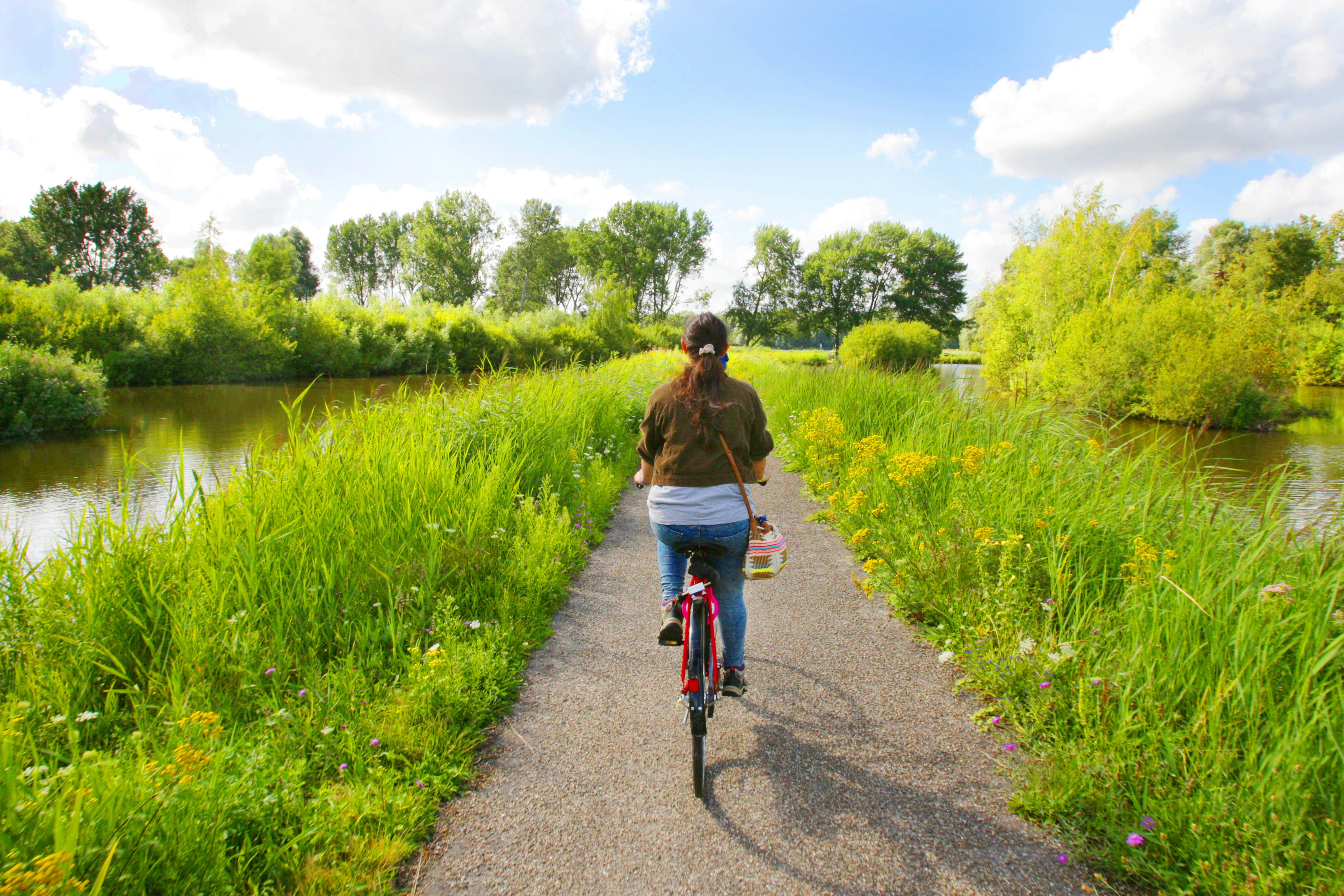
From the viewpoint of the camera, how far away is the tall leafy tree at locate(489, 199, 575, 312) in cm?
7325

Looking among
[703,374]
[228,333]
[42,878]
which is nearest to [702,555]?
[703,374]

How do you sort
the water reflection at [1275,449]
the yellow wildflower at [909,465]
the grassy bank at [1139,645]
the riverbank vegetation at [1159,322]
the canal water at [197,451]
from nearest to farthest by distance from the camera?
the grassy bank at [1139,645]
the water reflection at [1275,449]
the yellow wildflower at [909,465]
the canal water at [197,451]
the riverbank vegetation at [1159,322]

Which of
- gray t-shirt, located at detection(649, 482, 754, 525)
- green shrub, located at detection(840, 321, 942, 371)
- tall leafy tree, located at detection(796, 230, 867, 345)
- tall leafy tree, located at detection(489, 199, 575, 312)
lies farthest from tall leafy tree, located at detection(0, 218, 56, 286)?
gray t-shirt, located at detection(649, 482, 754, 525)

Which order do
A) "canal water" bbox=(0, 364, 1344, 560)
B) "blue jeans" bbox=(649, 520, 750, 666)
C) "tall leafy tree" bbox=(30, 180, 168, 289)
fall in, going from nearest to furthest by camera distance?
"blue jeans" bbox=(649, 520, 750, 666) < "canal water" bbox=(0, 364, 1344, 560) < "tall leafy tree" bbox=(30, 180, 168, 289)

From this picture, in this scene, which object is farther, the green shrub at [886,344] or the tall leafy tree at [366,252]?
the tall leafy tree at [366,252]

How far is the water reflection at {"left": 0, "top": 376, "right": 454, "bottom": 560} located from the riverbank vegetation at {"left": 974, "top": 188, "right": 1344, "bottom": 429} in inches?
364

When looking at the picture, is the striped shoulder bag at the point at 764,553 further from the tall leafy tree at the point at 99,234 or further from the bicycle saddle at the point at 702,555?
the tall leafy tree at the point at 99,234

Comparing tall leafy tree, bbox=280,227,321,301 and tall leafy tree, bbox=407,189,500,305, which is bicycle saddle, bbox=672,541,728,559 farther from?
tall leafy tree, bbox=280,227,321,301

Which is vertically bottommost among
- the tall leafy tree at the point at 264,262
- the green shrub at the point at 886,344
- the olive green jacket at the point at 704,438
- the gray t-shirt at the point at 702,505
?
the gray t-shirt at the point at 702,505

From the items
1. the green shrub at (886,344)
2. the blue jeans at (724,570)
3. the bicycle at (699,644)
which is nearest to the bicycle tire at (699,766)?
the bicycle at (699,644)

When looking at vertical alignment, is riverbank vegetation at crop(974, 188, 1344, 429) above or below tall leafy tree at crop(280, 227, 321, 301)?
below

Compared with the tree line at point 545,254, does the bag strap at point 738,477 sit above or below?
below

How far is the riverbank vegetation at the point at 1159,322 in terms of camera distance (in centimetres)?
1873

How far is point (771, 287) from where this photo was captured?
252ft
